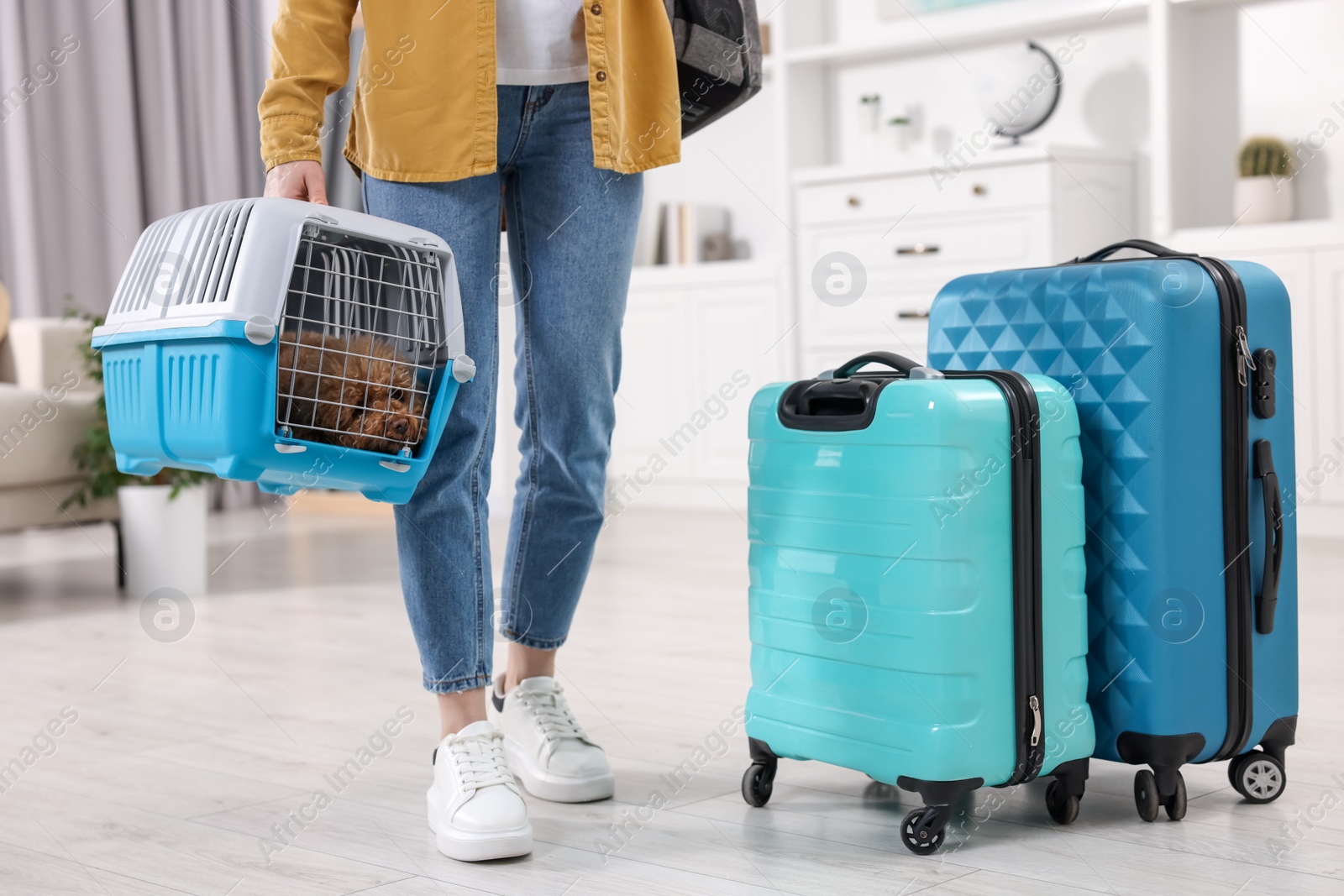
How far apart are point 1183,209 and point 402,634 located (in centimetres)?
244

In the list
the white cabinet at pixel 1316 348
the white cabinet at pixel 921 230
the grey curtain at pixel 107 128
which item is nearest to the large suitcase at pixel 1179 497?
the white cabinet at pixel 1316 348

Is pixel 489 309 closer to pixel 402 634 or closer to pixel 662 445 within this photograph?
pixel 402 634

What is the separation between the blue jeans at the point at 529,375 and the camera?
1178 mm

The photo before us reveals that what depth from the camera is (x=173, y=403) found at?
3.34 ft

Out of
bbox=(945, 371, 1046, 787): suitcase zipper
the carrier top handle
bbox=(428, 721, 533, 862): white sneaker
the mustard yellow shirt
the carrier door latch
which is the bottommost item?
bbox=(428, 721, 533, 862): white sneaker

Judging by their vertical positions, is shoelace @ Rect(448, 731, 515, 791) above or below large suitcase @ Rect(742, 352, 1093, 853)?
below

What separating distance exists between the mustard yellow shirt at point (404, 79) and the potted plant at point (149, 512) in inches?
66.7

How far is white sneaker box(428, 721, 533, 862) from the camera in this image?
3.65 ft

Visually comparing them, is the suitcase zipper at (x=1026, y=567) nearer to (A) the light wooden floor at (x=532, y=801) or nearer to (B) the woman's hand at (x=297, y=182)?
(A) the light wooden floor at (x=532, y=801)

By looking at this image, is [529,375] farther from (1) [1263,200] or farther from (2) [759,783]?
(1) [1263,200]

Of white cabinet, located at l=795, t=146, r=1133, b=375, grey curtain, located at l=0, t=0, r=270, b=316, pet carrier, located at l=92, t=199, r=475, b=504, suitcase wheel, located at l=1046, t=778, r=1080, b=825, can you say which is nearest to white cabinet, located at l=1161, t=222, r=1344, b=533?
white cabinet, located at l=795, t=146, r=1133, b=375

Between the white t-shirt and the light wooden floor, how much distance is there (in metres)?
0.66

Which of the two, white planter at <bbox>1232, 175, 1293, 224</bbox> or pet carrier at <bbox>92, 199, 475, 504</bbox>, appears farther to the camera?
white planter at <bbox>1232, 175, 1293, 224</bbox>

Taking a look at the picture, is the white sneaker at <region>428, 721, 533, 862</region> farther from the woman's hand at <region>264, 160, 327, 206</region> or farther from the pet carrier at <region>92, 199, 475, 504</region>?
the woman's hand at <region>264, 160, 327, 206</region>
